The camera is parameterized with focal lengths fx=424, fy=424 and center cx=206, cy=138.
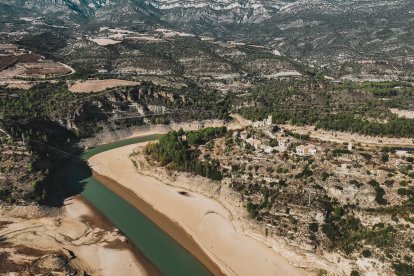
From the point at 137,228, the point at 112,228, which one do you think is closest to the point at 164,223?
the point at 137,228

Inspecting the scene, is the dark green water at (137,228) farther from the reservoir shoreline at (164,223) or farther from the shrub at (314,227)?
the shrub at (314,227)

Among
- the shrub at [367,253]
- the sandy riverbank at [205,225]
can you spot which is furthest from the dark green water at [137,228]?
the shrub at [367,253]

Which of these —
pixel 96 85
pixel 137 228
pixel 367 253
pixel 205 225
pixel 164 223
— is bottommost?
pixel 137 228

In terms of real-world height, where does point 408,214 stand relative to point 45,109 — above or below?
below

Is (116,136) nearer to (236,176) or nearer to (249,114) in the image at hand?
(249,114)

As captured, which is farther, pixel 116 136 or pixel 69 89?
pixel 69 89

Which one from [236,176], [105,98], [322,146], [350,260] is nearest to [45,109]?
[105,98]

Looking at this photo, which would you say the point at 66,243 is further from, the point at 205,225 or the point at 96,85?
the point at 96,85
